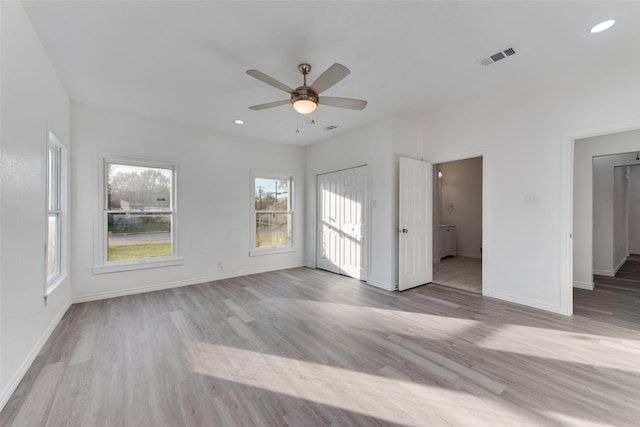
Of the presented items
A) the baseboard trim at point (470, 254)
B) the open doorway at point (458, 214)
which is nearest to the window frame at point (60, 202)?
the open doorway at point (458, 214)

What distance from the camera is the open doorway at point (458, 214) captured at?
672cm

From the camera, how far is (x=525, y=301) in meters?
3.40

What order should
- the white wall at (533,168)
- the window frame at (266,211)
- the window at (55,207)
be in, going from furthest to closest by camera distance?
the window frame at (266,211)
the window at (55,207)
the white wall at (533,168)

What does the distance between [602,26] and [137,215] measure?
5.85 meters

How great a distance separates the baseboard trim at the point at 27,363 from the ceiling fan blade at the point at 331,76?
126 inches

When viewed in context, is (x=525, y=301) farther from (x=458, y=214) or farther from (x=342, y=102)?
(x=458, y=214)

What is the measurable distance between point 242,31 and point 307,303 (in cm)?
316

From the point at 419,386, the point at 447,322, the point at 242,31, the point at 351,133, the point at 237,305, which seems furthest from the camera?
the point at 351,133

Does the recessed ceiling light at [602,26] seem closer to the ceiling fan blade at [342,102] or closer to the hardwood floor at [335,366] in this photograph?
the ceiling fan blade at [342,102]

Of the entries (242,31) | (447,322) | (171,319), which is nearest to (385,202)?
(447,322)

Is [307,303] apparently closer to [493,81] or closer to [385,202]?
[385,202]

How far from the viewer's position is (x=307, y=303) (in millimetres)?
3584

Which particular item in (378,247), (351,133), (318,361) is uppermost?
(351,133)

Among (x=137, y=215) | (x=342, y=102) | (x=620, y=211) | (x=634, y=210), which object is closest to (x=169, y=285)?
(x=137, y=215)
